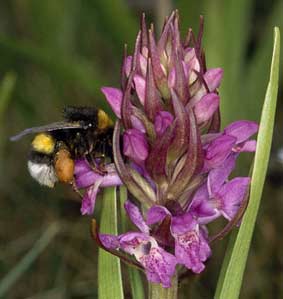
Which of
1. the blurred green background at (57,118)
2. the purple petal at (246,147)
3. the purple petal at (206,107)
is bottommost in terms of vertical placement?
the blurred green background at (57,118)

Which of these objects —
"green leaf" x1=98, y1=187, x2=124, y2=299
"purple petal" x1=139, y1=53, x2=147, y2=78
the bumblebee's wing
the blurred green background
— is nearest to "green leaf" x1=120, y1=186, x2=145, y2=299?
"green leaf" x1=98, y1=187, x2=124, y2=299

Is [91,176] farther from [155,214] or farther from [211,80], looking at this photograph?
[211,80]

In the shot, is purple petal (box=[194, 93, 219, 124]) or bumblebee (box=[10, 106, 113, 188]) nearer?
purple petal (box=[194, 93, 219, 124])

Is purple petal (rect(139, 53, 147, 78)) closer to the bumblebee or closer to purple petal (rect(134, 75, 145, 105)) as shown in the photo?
purple petal (rect(134, 75, 145, 105))

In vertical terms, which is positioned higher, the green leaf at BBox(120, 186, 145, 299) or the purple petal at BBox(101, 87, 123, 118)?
the purple petal at BBox(101, 87, 123, 118)

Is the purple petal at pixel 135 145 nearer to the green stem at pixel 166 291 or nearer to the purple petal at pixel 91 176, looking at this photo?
the purple petal at pixel 91 176

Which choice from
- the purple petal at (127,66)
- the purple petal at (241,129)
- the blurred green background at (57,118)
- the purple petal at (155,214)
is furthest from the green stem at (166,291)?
the blurred green background at (57,118)

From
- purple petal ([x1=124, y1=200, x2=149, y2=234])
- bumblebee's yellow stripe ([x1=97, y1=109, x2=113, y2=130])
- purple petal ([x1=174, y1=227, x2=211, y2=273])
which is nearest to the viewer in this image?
purple petal ([x1=174, y1=227, x2=211, y2=273])

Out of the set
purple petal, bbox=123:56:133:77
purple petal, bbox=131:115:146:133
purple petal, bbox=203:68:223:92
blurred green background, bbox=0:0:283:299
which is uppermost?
purple petal, bbox=123:56:133:77

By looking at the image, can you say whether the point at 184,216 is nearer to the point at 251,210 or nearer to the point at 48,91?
the point at 251,210
